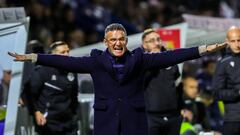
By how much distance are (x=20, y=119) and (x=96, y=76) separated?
302 centimetres

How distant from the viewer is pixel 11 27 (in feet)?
29.8

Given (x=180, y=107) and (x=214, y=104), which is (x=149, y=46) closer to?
(x=180, y=107)

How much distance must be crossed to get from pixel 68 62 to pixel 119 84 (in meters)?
0.53

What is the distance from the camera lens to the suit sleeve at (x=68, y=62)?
7.43m

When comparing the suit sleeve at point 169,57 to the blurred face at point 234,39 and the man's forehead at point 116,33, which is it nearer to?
the man's forehead at point 116,33

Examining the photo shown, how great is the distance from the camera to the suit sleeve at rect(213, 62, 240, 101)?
9.07 meters

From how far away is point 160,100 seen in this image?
9500mm

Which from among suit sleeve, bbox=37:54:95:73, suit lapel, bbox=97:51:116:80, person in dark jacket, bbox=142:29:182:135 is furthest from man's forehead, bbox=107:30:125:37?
person in dark jacket, bbox=142:29:182:135

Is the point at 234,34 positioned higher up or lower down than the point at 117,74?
higher up

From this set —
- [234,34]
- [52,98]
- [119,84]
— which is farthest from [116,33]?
[52,98]

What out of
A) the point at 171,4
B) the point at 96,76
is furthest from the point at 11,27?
the point at 171,4

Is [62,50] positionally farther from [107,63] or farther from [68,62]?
[107,63]

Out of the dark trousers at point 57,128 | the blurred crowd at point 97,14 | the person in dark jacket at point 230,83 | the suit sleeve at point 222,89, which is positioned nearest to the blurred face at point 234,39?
the person in dark jacket at point 230,83

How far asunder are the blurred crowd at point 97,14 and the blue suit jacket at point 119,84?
5692 millimetres
